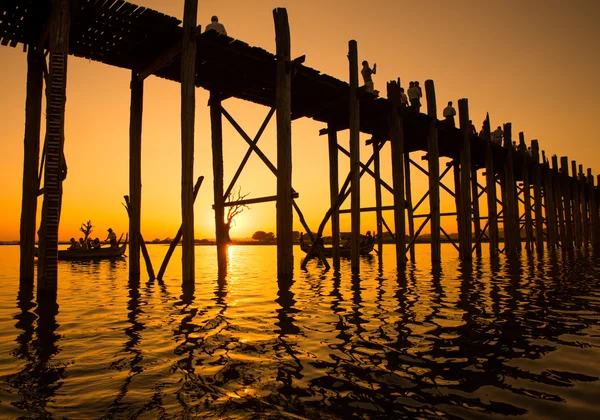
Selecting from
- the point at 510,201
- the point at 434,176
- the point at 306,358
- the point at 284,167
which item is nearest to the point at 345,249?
the point at 510,201

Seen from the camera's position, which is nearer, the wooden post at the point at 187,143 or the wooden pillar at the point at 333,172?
the wooden post at the point at 187,143

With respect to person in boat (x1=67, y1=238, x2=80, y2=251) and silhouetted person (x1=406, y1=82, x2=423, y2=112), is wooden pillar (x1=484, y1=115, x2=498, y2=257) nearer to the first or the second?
silhouetted person (x1=406, y1=82, x2=423, y2=112)

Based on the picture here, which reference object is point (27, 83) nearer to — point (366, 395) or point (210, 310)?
point (210, 310)

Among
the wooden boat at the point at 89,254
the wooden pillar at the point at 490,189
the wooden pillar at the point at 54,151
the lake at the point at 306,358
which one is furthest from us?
the wooden boat at the point at 89,254

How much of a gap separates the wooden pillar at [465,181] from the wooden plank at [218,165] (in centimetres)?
1038

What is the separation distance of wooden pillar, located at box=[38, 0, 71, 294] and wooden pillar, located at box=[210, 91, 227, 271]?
16.5ft

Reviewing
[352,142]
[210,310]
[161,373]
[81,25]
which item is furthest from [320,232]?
[161,373]

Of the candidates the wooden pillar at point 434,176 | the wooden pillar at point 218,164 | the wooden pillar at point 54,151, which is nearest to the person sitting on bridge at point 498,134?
the wooden pillar at point 434,176

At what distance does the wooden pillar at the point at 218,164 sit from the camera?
1268 centimetres

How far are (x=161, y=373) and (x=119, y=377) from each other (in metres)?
0.33

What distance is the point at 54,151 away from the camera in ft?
25.7

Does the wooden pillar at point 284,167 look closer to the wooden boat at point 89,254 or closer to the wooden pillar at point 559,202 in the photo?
the wooden boat at point 89,254

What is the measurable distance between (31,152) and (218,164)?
188 inches

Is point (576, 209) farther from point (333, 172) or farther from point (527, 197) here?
point (333, 172)
